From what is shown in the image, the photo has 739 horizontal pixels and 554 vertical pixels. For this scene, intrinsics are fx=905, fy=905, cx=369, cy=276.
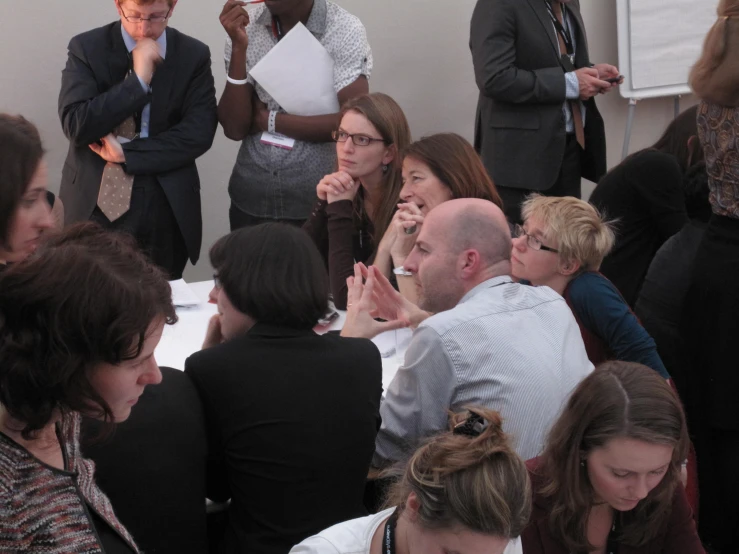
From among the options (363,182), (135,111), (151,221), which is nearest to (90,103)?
(135,111)

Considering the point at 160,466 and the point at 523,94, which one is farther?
the point at 523,94

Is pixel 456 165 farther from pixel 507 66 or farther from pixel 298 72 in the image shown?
pixel 507 66

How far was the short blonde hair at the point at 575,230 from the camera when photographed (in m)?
2.70

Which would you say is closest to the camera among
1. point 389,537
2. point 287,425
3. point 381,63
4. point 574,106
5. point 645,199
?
point 389,537

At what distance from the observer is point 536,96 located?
169 inches

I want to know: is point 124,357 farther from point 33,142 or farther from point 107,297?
point 33,142

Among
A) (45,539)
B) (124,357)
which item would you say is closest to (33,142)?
(124,357)

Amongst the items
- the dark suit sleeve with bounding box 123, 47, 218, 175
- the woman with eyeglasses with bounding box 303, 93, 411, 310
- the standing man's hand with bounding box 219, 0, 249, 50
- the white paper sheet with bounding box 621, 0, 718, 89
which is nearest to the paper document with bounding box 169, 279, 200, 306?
the woman with eyeglasses with bounding box 303, 93, 411, 310

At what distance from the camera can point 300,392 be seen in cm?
191

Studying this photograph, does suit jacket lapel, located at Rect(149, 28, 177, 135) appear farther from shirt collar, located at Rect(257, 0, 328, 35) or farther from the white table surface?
the white table surface

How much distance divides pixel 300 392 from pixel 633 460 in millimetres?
691

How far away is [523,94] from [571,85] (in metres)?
0.26

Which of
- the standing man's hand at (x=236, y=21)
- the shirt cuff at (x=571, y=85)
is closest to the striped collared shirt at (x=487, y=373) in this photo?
the standing man's hand at (x=236, y=21)

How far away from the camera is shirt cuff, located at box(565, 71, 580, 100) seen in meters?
4.34
